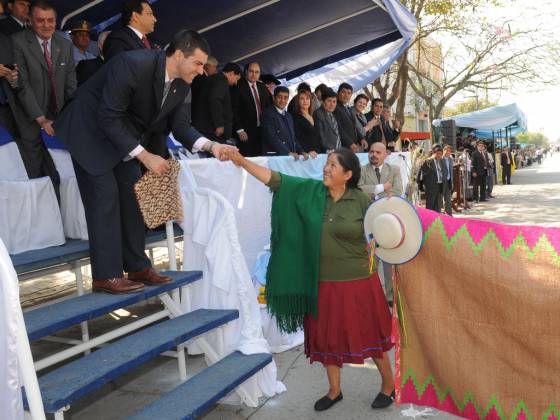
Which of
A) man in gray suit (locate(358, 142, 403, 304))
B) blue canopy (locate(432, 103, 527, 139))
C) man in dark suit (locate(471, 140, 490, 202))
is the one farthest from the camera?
blue canopy (locate(432, 103, 527, 139))

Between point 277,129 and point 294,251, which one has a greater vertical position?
point 277,129

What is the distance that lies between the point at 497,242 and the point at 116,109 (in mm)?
2377

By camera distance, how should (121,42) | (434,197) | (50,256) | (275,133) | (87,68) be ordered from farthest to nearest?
1. (434,197)
2. (275,133)
3. (87,68)
4. (121,42)
5. (50,256)

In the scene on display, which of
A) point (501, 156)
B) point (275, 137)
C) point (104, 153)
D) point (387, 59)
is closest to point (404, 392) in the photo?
point (104, 153)

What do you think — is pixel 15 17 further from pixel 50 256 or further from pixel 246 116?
pixel 246 116

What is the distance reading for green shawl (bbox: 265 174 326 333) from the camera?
382 cm

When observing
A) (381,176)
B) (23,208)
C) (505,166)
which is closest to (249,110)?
(381,176)

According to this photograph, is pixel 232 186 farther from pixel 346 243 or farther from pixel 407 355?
pixel 407 355

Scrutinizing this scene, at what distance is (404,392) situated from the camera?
11.7ft

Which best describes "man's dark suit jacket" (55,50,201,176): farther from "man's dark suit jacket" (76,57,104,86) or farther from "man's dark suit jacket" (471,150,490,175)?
"man's dark suit jacket" (471,150,490,175)

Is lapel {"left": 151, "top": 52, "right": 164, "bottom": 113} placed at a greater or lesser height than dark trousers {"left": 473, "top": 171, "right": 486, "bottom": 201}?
greater

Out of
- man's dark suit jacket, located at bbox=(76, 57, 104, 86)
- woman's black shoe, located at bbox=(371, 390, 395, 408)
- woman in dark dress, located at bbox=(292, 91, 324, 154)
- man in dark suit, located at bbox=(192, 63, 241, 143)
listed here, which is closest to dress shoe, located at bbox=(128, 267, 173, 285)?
woman's black shoe, located at bbox=(371, 390, 395, 408)

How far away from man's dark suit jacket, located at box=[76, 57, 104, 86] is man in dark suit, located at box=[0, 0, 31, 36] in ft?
2.08

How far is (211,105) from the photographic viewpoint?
6.55 meters
